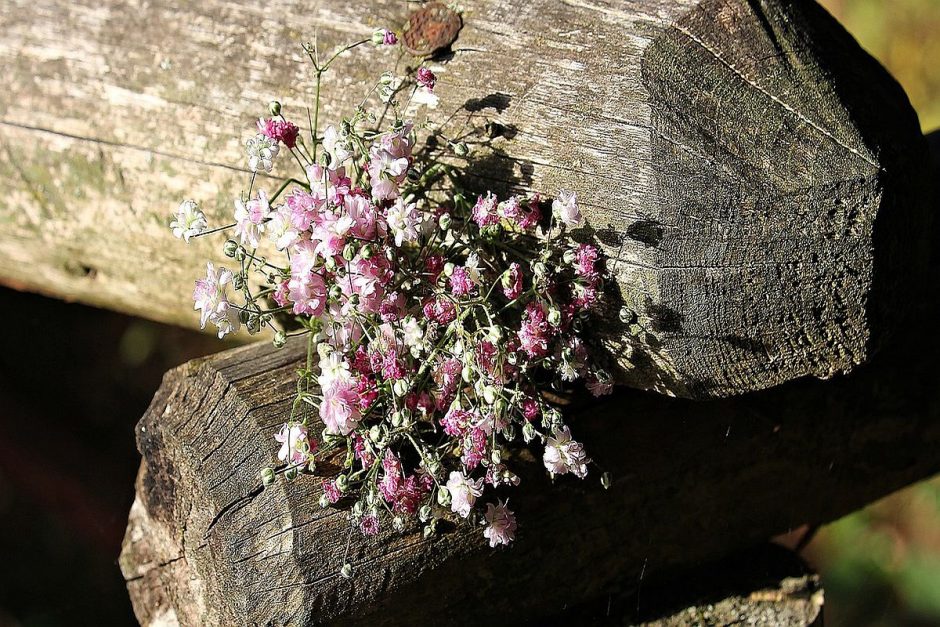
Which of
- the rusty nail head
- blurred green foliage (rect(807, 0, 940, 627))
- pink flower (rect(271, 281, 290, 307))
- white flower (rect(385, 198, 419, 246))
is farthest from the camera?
blurred green foliage (rect(807, 0, 940, 627))

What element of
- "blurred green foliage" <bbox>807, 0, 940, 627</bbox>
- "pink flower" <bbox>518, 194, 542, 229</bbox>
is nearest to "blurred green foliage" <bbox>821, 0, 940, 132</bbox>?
"blurred green foliage" <bbox>807, 0, 940, 627</bbox>

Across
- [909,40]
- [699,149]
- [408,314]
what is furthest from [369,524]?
[909,40]

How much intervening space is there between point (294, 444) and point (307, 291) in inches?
10.7

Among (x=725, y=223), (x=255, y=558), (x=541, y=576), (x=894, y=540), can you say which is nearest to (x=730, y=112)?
(x=725, y=223)

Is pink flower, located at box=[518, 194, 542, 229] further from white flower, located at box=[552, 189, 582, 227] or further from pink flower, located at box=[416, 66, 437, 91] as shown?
pink flower, located at box=[416, 66, 437, 91]

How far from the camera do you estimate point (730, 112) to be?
160 centimetres

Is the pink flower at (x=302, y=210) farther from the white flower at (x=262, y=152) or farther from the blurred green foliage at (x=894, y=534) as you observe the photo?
the blurred green foliage at (x=894, y=534)

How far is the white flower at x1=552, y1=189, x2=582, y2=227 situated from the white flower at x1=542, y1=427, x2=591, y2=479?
0.37m

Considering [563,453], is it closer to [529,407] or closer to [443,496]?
[529,407]

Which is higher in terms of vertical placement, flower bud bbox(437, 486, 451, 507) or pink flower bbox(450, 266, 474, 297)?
pink flower bbox(450, 266, 474, 297)

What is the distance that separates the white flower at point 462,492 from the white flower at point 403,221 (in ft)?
1.38

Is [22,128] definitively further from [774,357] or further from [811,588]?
[811,588]

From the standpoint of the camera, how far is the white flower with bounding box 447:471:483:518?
156 centimetres

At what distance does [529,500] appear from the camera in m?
1.80
